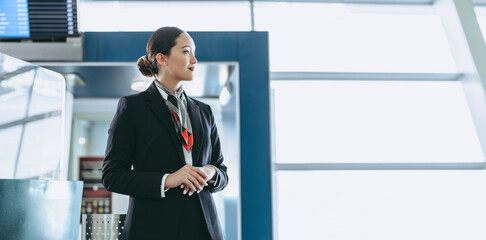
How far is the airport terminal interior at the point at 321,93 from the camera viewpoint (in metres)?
2.77

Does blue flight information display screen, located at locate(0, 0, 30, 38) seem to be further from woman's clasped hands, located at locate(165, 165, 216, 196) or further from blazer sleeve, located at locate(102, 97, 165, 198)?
woman's clasped hands, located at locate(165, 165, 216, 196)

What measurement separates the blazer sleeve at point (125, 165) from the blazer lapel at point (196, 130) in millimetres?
159

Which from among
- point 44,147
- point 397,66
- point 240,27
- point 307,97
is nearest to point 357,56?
point 397,66

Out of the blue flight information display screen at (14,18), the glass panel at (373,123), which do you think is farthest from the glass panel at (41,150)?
the glass panel at (373,123)

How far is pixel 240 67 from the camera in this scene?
2816 millimetres

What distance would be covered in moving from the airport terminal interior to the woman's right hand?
146cm

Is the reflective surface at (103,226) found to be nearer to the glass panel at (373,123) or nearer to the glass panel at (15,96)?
the glass panel at (15,96)

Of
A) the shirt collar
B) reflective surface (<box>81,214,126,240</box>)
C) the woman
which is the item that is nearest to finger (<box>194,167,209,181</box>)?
the woman

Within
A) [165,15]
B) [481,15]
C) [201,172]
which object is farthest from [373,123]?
[201,172]

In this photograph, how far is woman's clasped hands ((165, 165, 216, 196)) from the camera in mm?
1225

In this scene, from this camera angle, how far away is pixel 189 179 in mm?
1229

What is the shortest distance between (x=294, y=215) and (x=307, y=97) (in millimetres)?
1027

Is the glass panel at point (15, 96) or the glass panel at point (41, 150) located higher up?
the glass panel at point (15, 96)

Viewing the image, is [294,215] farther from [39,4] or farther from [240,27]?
[39,4]
